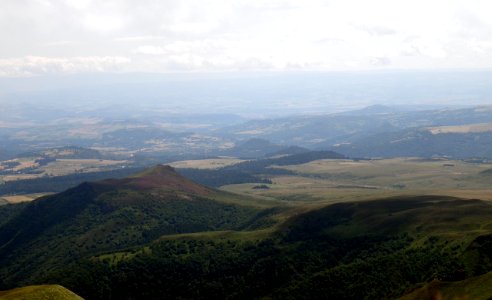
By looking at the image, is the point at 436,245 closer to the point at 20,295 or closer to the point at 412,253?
the point at 412,253

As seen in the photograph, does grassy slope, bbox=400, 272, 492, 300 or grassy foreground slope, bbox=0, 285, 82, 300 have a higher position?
grassy foreground slope, bbox=0, 285, 82, 300

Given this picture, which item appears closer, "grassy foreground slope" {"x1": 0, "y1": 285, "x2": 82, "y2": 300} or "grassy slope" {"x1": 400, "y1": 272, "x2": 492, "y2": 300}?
"grassy slope" {"x1": 400, "y1": 272, "x2": 492, "y2": 300}

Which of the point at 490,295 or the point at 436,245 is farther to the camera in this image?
the point at 436,245

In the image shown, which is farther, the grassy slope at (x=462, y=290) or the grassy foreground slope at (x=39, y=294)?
the grassy foreground slope at (x=39, y=294)

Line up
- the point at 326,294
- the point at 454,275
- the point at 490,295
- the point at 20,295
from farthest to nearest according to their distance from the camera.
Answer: the point at 326,294, the point at 454,275, the point at 20,295, the point at 490,295

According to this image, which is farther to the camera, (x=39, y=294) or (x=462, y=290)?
(x=39, y=294)

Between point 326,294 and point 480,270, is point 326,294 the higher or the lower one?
the lower one

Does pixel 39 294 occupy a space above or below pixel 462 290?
above

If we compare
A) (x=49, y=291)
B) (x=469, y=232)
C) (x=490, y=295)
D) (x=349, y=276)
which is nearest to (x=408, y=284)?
(x=349, y=276)
